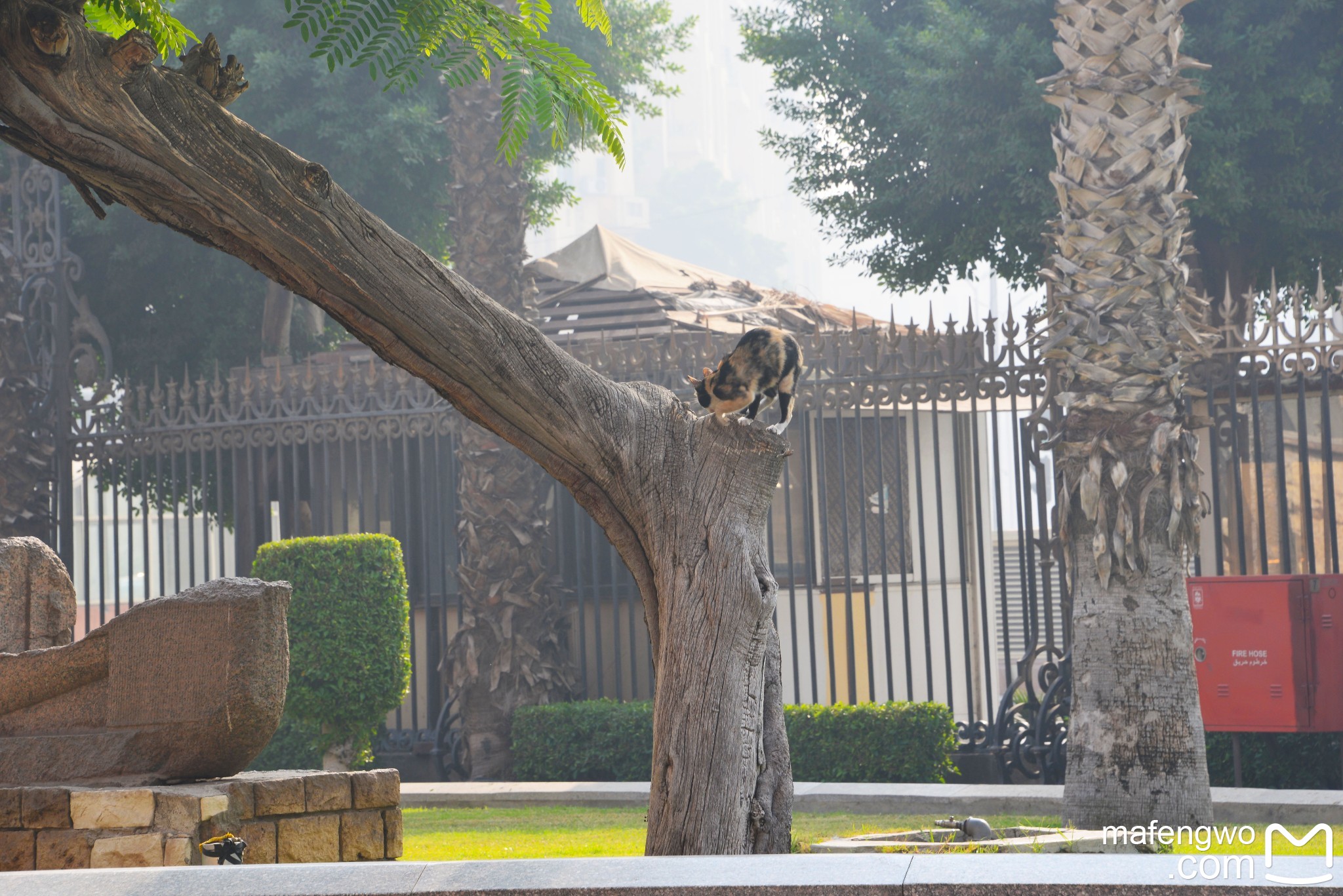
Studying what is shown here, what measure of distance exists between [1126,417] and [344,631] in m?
6.19

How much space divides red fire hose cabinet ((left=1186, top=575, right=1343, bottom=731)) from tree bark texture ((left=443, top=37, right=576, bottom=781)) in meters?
5.69

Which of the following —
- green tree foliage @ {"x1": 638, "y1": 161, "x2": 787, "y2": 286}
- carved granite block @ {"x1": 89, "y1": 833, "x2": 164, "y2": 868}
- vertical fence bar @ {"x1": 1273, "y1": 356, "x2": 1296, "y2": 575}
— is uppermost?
green tree foliage @ {"x1": 638, "y1": 161, "x2": 787, "y2": 286}

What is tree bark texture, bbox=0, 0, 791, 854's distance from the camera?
155 inches

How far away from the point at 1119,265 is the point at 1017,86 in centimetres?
717

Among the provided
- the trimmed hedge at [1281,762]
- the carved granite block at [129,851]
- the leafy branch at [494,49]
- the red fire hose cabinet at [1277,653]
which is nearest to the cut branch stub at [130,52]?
the leafy branch at [494,49]

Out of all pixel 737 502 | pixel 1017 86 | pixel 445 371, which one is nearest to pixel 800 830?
pixel 737 502

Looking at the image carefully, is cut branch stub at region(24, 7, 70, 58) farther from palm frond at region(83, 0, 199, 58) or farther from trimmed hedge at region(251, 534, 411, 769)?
trimmed hedge at region(251, 534, 411, 769)

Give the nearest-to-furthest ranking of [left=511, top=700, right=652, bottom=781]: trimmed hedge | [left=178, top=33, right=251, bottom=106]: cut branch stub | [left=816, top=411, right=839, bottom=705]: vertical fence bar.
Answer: [left=178, top=33, right=251, bottom=106]: cut branch stub < [left=816, top=411, right=839, bottom=705]: vertical fence bar < [left=511, top=700, right=652, bottom=781]: trimmed hedge

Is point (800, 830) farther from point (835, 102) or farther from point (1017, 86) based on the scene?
point (835, 102)

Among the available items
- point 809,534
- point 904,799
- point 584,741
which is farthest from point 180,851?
point 809,534

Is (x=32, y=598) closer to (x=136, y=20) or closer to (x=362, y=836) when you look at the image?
(x=362, y=836)

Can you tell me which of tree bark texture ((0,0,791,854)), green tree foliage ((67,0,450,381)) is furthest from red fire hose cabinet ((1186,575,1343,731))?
green tree foliage ((67,0,450,381))

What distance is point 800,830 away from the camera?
26.4 ft

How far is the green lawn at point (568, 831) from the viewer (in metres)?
7.17
